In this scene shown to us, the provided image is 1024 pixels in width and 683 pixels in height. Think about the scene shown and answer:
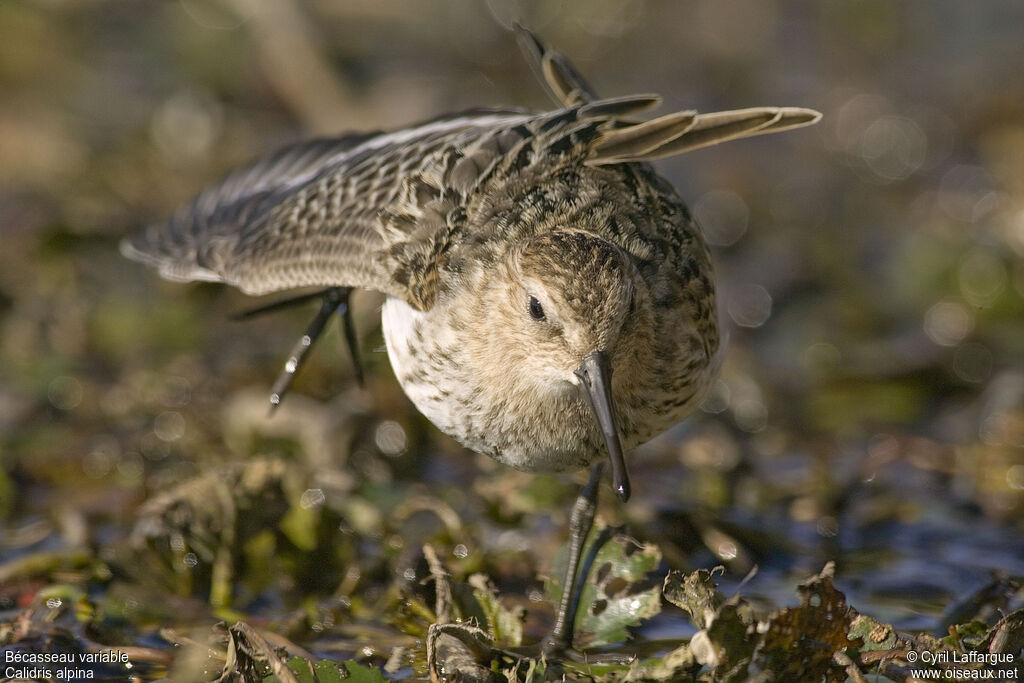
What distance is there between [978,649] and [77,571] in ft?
12.0

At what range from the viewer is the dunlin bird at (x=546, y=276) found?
15.3 ft

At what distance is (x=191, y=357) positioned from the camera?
26.2ft

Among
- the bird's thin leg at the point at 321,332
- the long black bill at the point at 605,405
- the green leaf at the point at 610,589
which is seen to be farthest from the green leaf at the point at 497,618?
the bird's thin leg at the point at 321,332

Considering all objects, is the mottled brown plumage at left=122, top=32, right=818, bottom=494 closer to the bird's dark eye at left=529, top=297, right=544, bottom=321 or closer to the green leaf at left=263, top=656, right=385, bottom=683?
the bird's dark eye at left=529, top=297, right=544, bottom=321

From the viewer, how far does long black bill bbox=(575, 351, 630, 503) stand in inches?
176

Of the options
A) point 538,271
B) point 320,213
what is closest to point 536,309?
point 538,271

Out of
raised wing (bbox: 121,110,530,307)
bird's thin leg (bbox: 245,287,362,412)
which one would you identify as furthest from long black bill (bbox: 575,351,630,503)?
bird's thin leg (bbox: 245,287,362,412)

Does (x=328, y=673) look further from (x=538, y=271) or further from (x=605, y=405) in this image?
(x=538, y=271)

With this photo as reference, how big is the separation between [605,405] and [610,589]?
102 centimetres

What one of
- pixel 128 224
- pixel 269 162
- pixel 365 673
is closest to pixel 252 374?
pixel 269 162

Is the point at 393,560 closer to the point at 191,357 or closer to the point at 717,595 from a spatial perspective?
the point at 717,595

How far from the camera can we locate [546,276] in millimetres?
4629

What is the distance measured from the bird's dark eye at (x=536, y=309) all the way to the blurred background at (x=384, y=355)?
1.36m

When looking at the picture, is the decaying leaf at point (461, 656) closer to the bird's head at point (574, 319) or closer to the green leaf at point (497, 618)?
the green leaf at point (497, 618)
